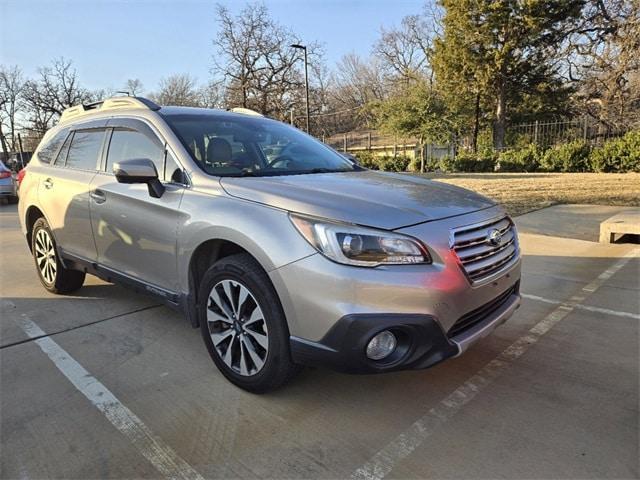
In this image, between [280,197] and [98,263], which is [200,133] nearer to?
[280,197]

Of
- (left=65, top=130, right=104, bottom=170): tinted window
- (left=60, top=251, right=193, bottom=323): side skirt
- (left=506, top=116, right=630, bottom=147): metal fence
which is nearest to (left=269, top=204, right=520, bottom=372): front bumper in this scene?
(left=60, top=251, right=193, bottom=323): side skirt

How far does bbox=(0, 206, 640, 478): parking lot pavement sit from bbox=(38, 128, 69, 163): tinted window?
1.63m

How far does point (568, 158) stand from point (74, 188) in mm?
19409

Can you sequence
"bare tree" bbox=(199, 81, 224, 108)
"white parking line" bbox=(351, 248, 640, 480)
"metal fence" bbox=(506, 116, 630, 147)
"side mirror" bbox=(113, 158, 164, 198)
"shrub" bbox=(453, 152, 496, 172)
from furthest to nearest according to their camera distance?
"bare tree" bbox=(199, 81, 224, 108)
"metal fence" bbox=(506, 116, 630, 147)
"shrub" bbox=(453, 152, 496, 172)
"side mirror" bbox=(113, 158, 164, 198)
"white parking line" bbox=(351, 248, 640, 480)

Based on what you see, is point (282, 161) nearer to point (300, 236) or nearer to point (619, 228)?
point (300, 236)

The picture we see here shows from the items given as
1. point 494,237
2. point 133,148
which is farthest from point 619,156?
point 133,148

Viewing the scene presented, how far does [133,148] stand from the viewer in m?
3.53

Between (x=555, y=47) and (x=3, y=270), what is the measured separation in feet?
92.6

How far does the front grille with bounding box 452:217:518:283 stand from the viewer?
2457 millimetres

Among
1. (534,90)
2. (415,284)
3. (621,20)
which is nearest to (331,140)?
(534,90)

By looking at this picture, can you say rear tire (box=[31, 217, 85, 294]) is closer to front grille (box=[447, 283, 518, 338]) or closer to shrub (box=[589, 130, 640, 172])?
front grille (box=[447, 283, 518, 338])

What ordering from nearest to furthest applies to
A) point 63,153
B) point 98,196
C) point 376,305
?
point 376,305 < point 98,196 < point 63,153

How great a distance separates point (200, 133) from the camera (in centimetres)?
336

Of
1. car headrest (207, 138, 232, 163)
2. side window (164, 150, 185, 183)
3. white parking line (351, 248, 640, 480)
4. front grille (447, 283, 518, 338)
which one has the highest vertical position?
car headrest (207, 138, 232, 163)
